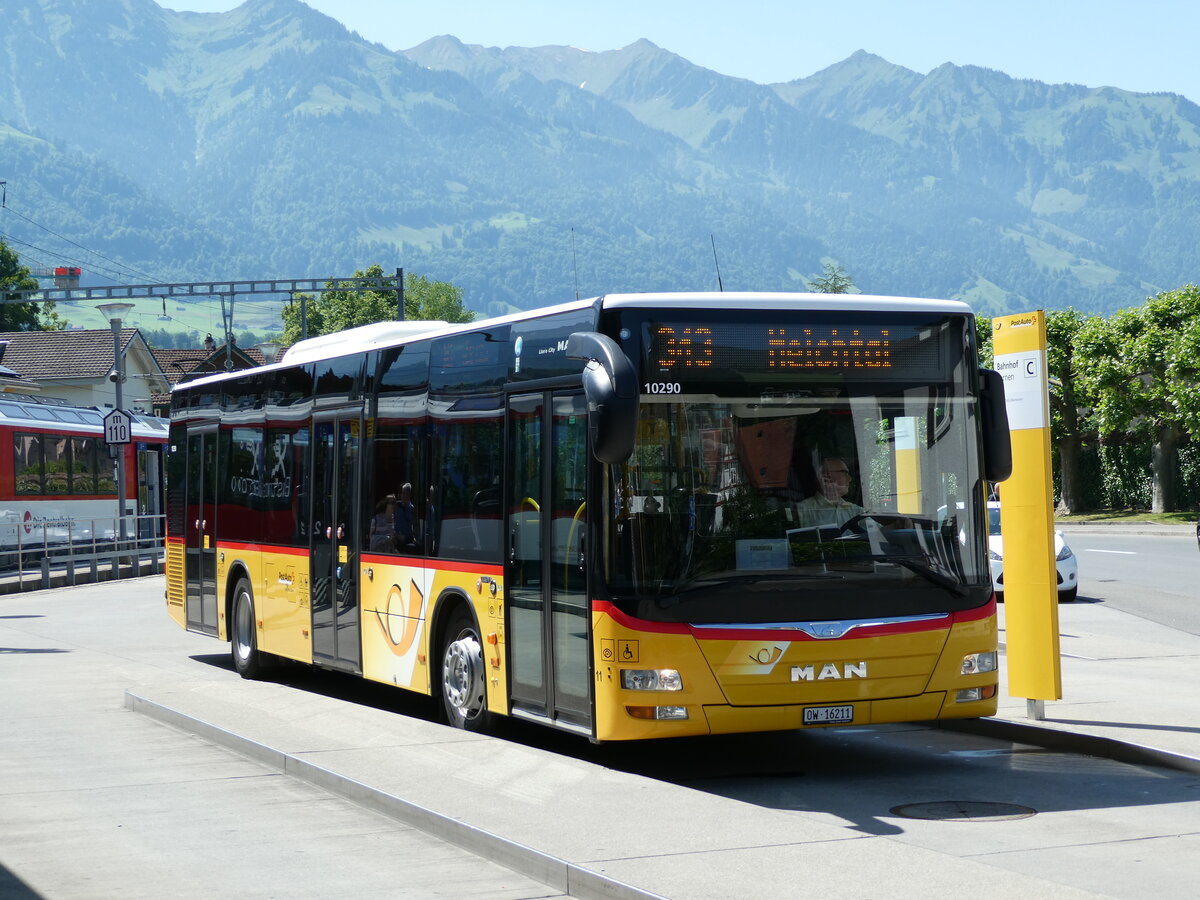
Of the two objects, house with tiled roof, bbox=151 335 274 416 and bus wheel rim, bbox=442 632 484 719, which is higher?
house with tiled roof, bbox=151 335 274 416

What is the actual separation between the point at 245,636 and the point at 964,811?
935cm

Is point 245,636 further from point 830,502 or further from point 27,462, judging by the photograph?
point 27,462

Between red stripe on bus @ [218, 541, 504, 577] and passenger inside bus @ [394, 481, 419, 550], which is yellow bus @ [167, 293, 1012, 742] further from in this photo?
passenger inside bus @ [394, 481, 419, 550]

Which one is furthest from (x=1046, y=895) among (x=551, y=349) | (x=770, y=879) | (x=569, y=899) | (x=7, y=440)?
(x=7, y=440)

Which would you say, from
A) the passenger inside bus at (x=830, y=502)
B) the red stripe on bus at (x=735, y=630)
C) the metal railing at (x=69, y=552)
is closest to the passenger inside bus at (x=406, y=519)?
the red stripe on bus at (x=735, y=630)

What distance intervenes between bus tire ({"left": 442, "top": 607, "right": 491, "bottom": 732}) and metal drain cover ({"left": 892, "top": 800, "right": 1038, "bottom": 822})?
10.8ft

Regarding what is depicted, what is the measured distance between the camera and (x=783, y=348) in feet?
31.3

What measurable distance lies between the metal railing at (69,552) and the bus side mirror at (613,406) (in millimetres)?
26791

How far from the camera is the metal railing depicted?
34625mm

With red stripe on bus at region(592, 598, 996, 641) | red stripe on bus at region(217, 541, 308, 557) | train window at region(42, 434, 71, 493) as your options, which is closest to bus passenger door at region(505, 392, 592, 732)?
red stripe on bus at region(592, 598, 996, 641)

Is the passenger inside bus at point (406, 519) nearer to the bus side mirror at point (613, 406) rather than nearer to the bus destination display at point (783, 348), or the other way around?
the bus destination display at point (783, 348)

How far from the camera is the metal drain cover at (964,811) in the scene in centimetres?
840

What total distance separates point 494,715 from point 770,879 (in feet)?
15.3

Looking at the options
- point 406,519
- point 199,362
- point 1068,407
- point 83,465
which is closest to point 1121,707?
point 406,519
